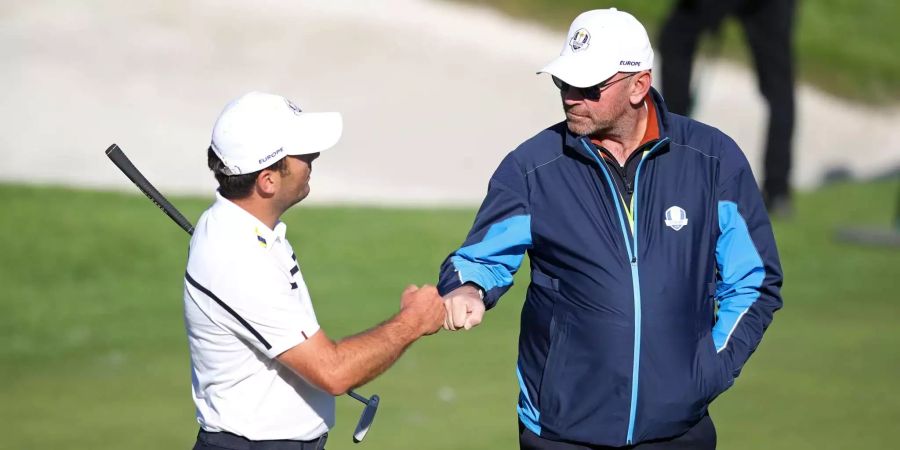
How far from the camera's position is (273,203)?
3943 millimetres

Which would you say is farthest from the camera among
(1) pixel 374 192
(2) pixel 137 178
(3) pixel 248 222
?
(1) pixel 374 192

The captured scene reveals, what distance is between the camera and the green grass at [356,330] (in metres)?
6.55

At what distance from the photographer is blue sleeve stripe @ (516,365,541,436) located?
4117 mm

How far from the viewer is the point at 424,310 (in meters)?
4.11

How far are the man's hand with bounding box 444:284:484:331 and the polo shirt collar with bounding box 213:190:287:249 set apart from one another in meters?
0.51

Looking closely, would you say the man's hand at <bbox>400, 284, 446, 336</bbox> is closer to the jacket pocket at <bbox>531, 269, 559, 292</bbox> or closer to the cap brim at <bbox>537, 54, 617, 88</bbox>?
the jacket pocket at <bbox>531, 269, 559, 292</bbox>

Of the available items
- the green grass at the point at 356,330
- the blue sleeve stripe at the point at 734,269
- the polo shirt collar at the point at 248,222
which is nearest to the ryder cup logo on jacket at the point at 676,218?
the blue sleeve stripe at the point at 734,269

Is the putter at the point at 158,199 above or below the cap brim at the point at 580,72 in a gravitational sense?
below

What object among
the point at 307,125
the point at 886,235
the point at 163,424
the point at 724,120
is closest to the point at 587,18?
the point at 307,125

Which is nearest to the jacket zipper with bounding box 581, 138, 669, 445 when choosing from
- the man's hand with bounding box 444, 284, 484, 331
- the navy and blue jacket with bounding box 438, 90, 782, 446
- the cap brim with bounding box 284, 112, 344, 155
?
the navy and blue jacket with bounding box 438, 90, 782, 446

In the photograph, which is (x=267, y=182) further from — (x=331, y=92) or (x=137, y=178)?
(x=331, y=92)

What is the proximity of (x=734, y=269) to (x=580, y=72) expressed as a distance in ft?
2.27

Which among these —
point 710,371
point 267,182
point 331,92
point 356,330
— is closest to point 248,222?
point 267,182

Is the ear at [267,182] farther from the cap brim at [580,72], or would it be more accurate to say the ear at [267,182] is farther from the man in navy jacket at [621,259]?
the cap brim at [580,72]
